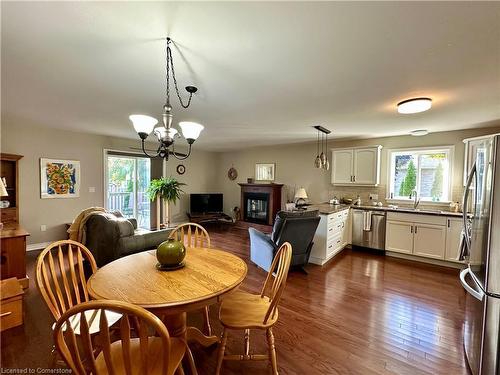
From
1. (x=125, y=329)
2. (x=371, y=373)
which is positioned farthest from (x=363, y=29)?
(x=371, y=373)

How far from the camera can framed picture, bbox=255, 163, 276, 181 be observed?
671 centimetres

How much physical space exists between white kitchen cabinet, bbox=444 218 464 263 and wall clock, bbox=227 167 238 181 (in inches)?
211

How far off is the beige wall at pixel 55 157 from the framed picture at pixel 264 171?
3.46 metres

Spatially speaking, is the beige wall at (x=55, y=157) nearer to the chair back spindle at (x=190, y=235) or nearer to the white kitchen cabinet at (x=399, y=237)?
the chair back spindle at (x=190, y=235)

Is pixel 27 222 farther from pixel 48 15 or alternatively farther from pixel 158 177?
pixel 48 15

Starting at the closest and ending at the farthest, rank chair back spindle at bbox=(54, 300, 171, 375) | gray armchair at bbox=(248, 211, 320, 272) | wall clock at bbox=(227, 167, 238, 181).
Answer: chair back spindle at bbox=(54, 300, 171, 375), gray armchair at bbox=(248, 211, 320, 272), wall clock at bbox=(227, 167, 238, 181)

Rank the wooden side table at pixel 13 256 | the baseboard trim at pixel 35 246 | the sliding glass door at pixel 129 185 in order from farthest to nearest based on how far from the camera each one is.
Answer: the sliding glass door at pixel 129 185, the baseboard trim at pixel 35 246, the wooden side table at pixel 13 256

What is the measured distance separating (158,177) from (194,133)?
4747 millimetres

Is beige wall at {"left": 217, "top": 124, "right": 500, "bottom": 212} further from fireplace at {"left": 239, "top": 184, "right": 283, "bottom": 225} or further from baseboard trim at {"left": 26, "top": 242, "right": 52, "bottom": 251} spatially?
baseboard trim at {"left": 26, "top": 242, "right": 52, "bottom": 251}

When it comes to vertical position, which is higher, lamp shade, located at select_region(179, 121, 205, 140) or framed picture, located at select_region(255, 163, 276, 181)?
lamp shade, located at select_region(179, 121, 205, 140)

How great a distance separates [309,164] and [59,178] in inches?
217

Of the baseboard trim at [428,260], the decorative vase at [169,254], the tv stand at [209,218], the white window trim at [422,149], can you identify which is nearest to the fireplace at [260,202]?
the tv stand at [209,218]

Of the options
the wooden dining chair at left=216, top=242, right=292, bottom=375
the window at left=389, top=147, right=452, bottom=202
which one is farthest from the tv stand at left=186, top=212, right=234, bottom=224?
the wooden dining chair at left=216, top=242, right=292, bottom=375

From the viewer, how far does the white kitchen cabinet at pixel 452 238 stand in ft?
12.3
